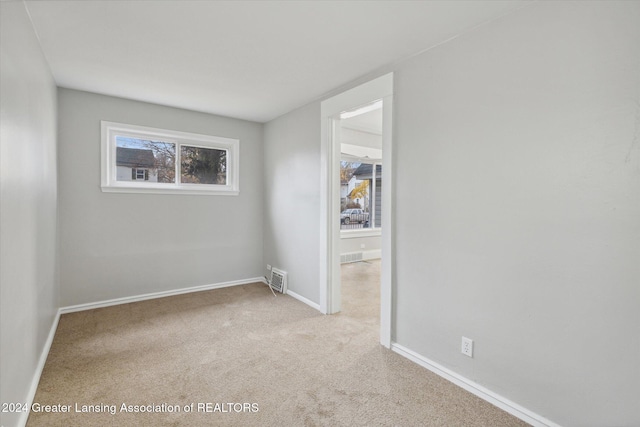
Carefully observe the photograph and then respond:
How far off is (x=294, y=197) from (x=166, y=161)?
177 centimetres

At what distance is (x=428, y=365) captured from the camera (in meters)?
2.30

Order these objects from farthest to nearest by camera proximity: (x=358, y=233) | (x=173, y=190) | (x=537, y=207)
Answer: (x=358, y=233), (x=173, y=190), (x=537, y=207)

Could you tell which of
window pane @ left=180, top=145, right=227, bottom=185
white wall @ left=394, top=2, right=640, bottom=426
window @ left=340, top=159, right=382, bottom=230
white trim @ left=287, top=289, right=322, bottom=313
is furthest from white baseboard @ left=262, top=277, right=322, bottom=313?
Result: window @ left=340, top=159, right=382, bottom=230

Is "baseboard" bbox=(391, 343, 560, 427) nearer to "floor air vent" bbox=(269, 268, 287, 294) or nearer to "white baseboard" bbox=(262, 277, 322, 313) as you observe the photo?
"white baseboard" bbox=(262, 277, 322, 313)

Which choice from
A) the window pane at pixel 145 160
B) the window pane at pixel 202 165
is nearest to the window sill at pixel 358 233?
the window pane at pixel 202 165

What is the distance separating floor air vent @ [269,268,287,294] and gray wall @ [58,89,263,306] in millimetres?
504

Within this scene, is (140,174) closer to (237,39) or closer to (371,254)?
(237,39)

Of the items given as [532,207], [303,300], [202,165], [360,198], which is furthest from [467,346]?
[360,198]

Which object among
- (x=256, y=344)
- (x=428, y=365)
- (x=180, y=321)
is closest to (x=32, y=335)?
(x=180, y=321)

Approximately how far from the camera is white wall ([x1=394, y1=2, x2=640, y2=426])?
57.4 inches

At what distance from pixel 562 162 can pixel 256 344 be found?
2.59m

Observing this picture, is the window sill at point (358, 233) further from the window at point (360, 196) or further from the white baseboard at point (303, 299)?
the white baseboard at point (303, 299)

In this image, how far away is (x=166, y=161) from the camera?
13.2 ft

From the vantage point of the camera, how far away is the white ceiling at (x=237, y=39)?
1.84 metres
